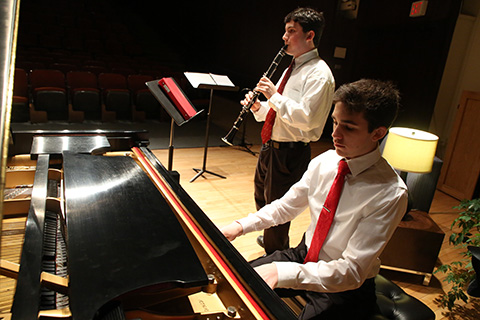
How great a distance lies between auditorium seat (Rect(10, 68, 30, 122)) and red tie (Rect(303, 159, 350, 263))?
188 inches

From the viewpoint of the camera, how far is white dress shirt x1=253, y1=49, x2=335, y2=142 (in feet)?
6.54

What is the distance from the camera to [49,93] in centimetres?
475

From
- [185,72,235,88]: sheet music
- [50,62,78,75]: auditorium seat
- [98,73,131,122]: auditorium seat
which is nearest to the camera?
[185,72,235,88]: sheet music

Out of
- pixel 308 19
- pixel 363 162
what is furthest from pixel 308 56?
pixel 363 162

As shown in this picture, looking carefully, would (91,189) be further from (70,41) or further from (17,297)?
(70,41)

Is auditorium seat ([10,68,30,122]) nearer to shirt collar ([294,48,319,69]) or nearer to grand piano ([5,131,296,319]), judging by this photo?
grand piano ([5,131,296,319])

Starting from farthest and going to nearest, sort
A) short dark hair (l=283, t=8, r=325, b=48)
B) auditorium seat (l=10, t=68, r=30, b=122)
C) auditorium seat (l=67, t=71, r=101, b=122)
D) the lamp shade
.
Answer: auditorium seat (l=67, t=71, r=101, b=122) < auditorium seat (l=10, t=68, r=30, b=122) < the lamp shade < short dark hair (l=283, t=8, r=325, b=48)

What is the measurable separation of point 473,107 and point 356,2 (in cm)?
310

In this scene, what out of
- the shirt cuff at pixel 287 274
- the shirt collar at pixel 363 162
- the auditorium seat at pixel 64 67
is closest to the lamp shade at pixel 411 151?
the shirt collar at pixel 363 162

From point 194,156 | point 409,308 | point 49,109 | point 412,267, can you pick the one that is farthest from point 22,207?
point 49,109

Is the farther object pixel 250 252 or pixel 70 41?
pixel 70 41

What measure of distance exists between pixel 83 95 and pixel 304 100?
13.3 ft

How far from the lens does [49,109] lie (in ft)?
15.9

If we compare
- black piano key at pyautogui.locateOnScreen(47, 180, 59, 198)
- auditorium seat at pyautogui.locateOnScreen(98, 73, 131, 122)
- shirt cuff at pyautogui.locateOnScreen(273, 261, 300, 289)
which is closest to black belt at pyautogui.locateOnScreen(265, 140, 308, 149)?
shirt cuff at pyautogui.locateOnScreen(273, 261, 300, 289)
